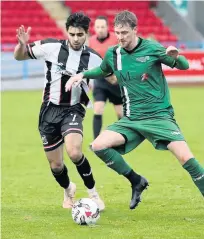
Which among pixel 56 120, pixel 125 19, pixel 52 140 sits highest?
pixel 125 19

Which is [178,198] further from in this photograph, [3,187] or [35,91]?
[35,91]

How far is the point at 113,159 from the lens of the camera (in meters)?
7.48

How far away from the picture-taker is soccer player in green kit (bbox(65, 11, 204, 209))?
737cm

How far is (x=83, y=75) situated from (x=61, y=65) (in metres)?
0.46

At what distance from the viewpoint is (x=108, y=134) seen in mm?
7520

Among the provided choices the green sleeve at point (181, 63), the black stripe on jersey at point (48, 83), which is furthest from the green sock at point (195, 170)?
the black stripe on jersey at point (48, 83)

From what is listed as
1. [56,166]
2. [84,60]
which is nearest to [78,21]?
[84,60]

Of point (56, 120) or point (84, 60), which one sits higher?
point (84, 60)

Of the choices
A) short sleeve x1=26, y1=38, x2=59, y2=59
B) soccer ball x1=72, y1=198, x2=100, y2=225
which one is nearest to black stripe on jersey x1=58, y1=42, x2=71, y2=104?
short sleeve x1=26, y1=38, x2=59, y2=59

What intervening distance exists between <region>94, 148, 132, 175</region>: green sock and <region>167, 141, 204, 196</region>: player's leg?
0.56 metres

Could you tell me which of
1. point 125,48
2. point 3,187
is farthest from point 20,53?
point 3,187

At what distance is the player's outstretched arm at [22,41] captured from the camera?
25.6 feet

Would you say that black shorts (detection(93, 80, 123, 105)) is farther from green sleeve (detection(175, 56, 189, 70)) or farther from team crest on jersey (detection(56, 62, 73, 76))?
green sleeve (detection(175, 56, 189, 70))

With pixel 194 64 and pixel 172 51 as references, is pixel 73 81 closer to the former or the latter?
pixel 172 51
